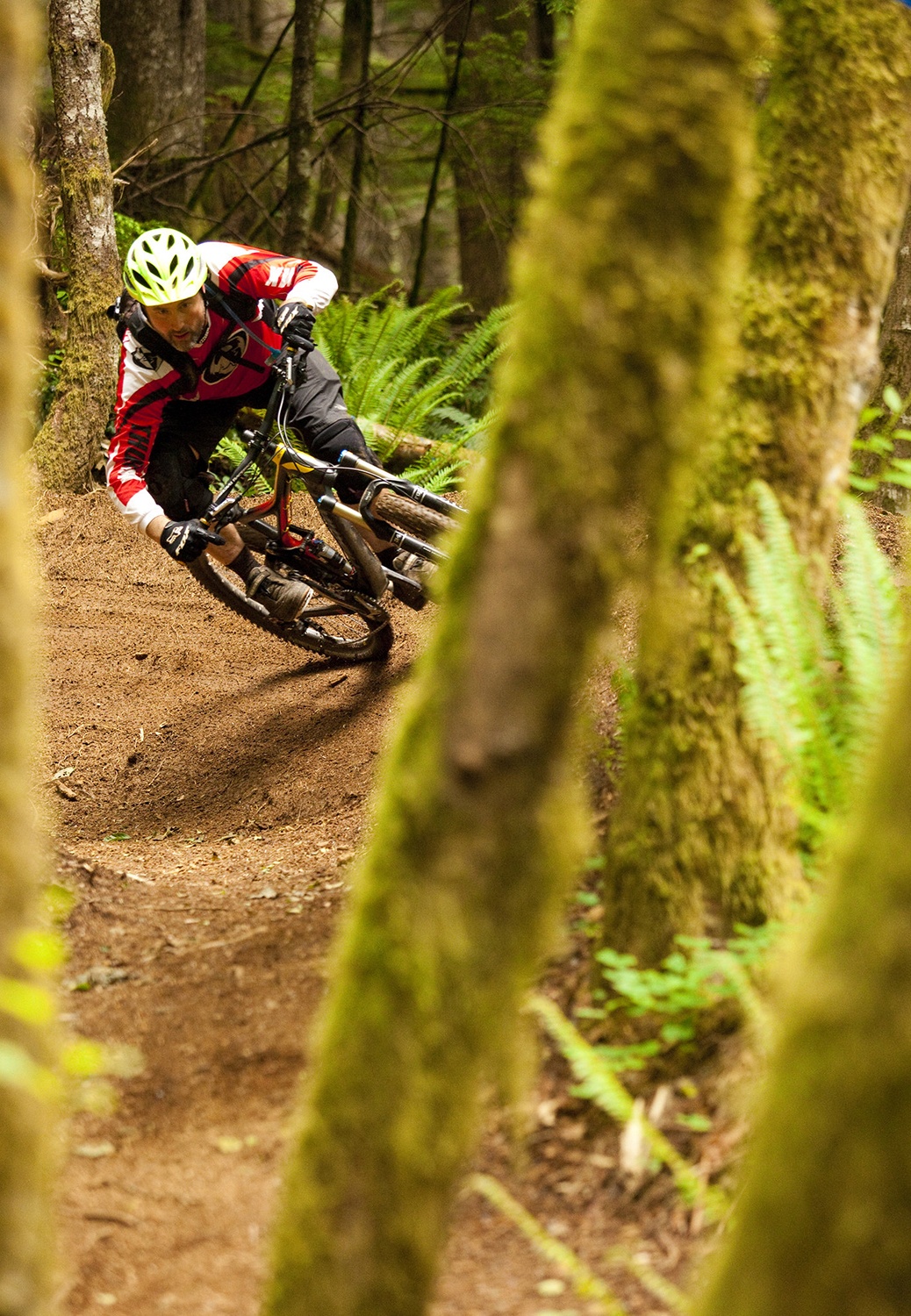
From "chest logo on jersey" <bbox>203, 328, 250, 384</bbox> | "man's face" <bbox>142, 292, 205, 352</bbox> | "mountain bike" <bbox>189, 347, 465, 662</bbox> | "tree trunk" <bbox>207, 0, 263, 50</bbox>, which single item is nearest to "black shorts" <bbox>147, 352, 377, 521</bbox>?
"mountain bike" <bbox>189, 347, 465, 662</bbox>

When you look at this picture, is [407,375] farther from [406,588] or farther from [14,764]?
[14,764]

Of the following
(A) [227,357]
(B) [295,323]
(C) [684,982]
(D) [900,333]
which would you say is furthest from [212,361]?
(C) [684,982]

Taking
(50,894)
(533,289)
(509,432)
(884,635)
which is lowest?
(50,894)

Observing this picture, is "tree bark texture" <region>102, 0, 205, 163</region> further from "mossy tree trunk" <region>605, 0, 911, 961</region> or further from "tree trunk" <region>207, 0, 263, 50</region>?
"mossy tree trunk" <region>605, 0, 911, 961</region>

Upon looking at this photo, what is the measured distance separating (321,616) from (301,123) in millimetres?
7057

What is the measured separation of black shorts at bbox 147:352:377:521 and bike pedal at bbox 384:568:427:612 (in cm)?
73

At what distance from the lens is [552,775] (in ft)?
5.57

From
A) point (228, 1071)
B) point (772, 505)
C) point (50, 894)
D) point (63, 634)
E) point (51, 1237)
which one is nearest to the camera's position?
point (51, 1237)

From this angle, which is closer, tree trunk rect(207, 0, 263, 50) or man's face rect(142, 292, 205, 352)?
man's face rect(142, 292, 205, 352)

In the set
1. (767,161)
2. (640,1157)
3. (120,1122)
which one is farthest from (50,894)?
(767,161)

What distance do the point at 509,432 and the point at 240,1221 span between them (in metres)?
2.09

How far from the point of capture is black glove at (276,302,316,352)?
6.10 meters

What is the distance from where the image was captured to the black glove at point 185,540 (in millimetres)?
6117

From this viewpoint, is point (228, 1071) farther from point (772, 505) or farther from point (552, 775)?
point (772, 505)
